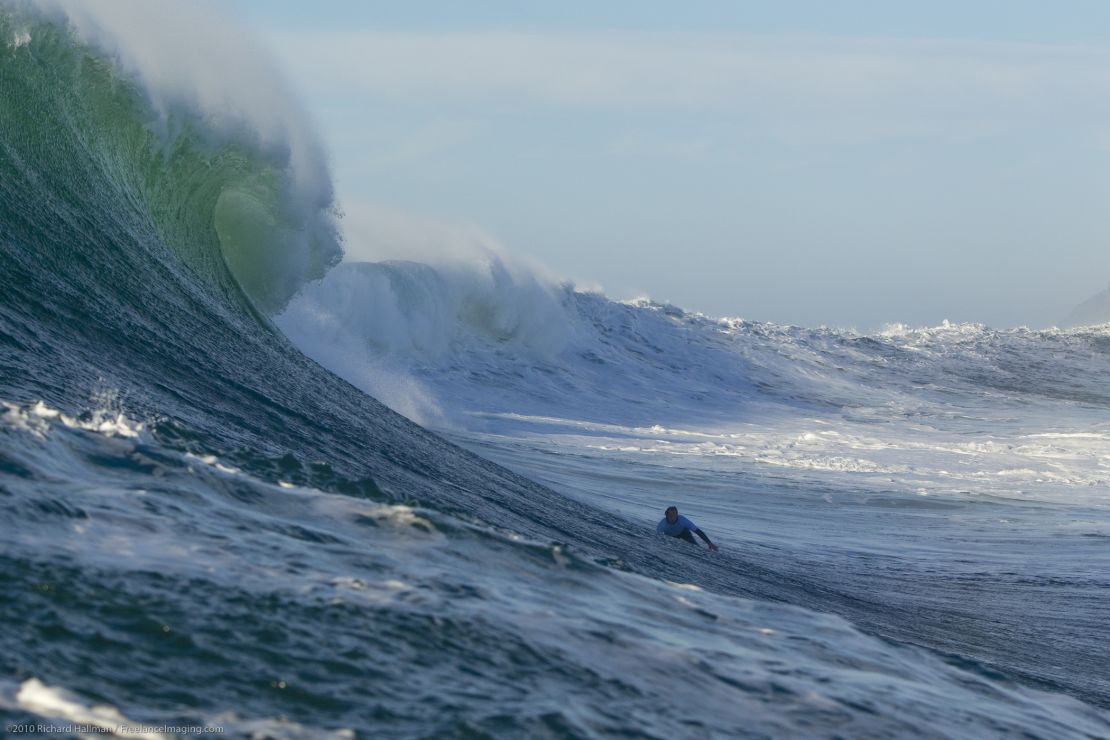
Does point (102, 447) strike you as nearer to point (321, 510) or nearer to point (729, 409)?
point (321, 510)

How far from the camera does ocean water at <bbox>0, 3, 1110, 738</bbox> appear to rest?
122 inches

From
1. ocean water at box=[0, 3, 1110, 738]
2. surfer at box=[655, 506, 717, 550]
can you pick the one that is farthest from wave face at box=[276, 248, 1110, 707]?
surfer at box=[655, 506, 717, 550]

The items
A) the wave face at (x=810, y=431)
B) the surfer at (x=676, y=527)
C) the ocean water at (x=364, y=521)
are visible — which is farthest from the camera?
the surfer at (x=676, y=527)

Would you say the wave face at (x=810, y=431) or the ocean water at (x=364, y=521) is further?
the wave face at (x=810, y=431)

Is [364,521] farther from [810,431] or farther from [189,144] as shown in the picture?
[810,431]

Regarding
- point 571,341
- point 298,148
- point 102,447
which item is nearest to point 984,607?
point 102,447

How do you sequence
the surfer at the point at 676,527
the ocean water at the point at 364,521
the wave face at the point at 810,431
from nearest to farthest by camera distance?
the ocean water at the point at 364,521 → the wave face at the point at 810,431 → the surfer at the point at 676,527

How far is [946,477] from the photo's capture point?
50.6 feet

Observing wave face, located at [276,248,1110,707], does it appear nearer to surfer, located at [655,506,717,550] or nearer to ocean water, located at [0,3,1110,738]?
ocean water, located at [0,3,1110,738]

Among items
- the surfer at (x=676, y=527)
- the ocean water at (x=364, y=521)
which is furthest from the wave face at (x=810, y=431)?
the surfer at (x=676, y=527)

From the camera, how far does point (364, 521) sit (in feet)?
14.1

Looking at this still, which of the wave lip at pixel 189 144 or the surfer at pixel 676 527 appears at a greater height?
the wave lip at pixel 189 144

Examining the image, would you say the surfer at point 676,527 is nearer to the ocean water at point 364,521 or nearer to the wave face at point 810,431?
the ocean water at point 364,521

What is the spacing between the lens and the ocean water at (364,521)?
309cm
